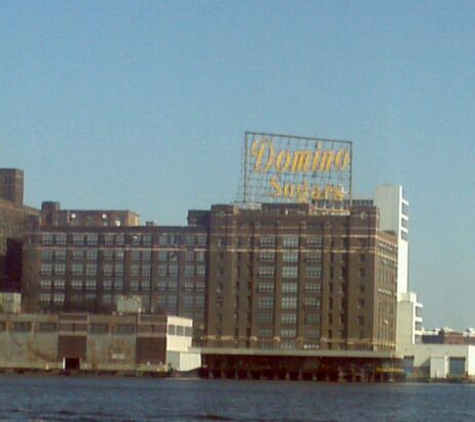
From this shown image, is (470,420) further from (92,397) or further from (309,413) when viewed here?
(92,397)

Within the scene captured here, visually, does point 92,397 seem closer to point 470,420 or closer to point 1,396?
point 1,396

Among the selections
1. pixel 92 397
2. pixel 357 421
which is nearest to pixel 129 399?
pixel 92 397

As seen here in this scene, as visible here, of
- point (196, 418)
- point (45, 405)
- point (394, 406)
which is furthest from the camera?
point (394, 406)

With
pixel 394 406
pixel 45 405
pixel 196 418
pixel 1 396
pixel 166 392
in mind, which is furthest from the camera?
pixel 166 392

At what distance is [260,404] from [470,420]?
23985 millimetres

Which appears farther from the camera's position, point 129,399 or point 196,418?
point 129,399

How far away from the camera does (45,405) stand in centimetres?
14775

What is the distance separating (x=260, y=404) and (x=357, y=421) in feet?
88.9

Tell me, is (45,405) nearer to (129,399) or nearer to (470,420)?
(129,399)

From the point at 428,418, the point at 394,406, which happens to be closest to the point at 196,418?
the point at 428,418

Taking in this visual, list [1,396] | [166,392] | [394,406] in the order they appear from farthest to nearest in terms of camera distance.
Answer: [166,392]
[394,406]
[1,396]

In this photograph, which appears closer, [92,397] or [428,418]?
[428,418]

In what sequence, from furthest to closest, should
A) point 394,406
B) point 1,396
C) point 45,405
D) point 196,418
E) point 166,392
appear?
1. point 166,392
2. point 394,406
3. point 1,396
4. point 45,405
5. point 196,418

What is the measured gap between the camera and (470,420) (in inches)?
6127
